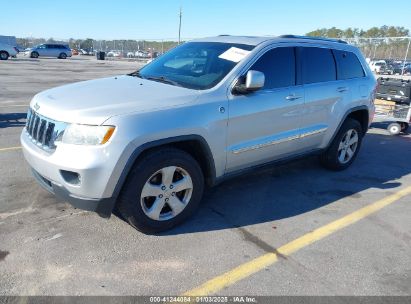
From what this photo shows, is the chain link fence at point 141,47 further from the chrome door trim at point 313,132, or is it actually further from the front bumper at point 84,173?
the front bumper at point 84,173

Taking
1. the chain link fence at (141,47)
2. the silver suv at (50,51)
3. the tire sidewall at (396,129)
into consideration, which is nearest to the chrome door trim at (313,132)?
the tire sidewall at (396,129)

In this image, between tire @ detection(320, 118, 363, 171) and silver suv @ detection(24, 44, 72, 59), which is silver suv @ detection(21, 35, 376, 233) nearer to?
tire @ detection(320, 118, 363, 171)

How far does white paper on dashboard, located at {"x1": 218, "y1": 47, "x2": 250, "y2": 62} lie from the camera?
13.2 feet

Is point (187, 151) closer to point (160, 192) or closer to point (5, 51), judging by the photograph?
point (160, 192)

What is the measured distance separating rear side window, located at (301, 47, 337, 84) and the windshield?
0.92m

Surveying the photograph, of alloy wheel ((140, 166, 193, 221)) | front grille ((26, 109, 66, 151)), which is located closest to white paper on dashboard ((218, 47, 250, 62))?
alloy wheel ((140, 166, 193, 221))

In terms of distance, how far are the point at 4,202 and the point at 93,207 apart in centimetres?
149

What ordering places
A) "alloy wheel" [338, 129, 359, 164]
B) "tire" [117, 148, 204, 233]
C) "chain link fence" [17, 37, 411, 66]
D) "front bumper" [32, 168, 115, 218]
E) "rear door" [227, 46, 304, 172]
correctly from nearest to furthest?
"front bumper" [32, 168, 115, 218]
"tire" [117, 148, 204, 233]
"rear door" [227, 46, 304, 172]
"alloy wheel" [338, 129, 359, 164]
"chain link fence" [17, 37, 411, 66]

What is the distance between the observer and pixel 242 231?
146 inches

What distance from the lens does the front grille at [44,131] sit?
10.3ft

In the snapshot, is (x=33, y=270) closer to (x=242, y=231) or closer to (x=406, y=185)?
(x=242, y=231)

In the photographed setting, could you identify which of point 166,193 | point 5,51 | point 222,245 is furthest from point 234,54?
point 5,51

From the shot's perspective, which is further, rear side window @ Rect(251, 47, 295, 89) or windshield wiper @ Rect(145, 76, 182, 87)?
rear side window @ Rect(251, 47, 295, 89)

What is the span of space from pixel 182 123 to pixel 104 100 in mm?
723
